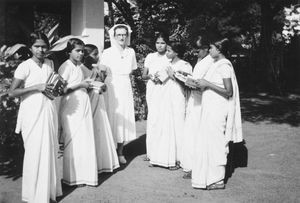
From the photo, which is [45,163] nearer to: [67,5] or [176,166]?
[176,166]

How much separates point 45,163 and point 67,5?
7621mm

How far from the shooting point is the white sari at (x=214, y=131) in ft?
17.5

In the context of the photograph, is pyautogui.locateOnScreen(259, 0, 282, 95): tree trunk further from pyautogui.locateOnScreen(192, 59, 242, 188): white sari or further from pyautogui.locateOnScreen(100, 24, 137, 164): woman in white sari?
pyautogui.locateOnScreen(192, 59, 242, 188): white sari

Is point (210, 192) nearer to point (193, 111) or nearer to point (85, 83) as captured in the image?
point (193, 111)

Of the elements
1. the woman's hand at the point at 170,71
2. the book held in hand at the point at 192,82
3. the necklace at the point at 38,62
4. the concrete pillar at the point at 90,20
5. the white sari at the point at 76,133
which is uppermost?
the concrete pillar at the point at 90,20

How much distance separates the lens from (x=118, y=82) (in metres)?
6.47

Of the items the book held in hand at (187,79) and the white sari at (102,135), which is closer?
the book held in hand at (187,79)

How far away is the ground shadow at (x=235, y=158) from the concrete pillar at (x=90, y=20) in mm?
3807

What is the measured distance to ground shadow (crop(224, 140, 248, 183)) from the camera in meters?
6.43

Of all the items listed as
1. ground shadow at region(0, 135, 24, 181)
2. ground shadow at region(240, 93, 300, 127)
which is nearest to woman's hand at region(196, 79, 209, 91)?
ground shadow at region(0, 135, 24, 181)

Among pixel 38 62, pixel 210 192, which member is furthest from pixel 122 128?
pixel 38 62

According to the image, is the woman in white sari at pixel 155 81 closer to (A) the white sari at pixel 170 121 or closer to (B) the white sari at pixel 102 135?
(A) the white sari at pixel 170 121

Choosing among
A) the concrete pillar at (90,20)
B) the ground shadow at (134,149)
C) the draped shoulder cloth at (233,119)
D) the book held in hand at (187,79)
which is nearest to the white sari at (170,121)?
the book held in hand at (187,79)

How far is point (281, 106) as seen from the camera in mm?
13750
